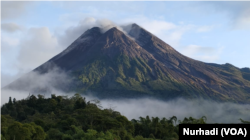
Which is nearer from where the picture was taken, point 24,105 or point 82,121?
point 82,121

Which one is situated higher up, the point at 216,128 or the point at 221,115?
the point at 221,115

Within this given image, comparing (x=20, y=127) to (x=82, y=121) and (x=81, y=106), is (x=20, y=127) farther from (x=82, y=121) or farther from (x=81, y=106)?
(x=81, y=106)

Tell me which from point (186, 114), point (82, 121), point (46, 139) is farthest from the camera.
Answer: point (186, 114)

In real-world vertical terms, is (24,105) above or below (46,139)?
above

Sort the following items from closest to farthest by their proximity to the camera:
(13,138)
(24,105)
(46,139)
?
(13,138) < (46,139) < (24,105)

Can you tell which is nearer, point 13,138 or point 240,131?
point 240,131

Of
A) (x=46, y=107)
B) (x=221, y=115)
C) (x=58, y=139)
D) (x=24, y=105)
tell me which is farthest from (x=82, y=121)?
(x=221, y=115)

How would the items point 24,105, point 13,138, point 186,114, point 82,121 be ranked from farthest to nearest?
point 186,114, point 24,105, point 82,121, point 13,138

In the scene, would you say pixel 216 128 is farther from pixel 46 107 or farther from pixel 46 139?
pixel 46 107

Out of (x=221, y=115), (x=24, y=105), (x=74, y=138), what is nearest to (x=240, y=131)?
(x=74, y=138)
